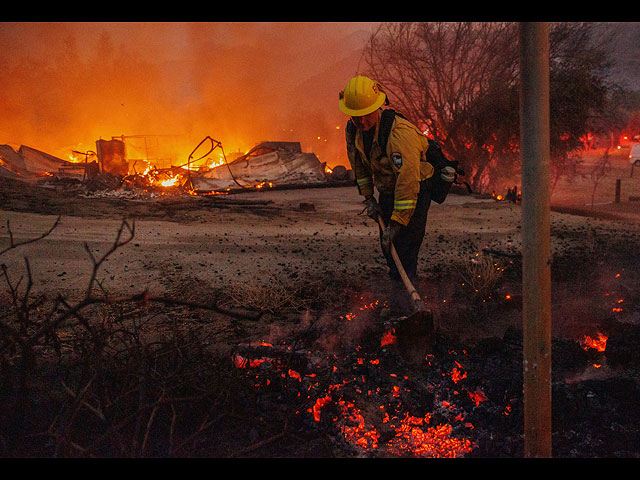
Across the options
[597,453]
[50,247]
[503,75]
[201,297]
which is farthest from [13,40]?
[597,453]

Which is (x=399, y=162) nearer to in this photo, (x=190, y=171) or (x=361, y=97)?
(x=361, y=97)

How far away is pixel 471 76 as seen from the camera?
693 inches

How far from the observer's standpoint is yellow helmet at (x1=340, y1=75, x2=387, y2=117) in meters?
3.91

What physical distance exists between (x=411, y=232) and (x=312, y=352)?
1.73 m

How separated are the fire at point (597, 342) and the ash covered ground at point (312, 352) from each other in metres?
0.08

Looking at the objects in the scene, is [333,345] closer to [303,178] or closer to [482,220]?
[482,220]

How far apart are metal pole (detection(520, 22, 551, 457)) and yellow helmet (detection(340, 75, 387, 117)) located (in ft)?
7.45

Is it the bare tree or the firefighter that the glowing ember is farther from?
the bare tree

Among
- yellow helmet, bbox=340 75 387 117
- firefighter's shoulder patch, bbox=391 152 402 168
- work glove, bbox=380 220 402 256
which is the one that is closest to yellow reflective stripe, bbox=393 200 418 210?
work glove, bbox=380 220 402 256

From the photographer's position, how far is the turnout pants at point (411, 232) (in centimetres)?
455

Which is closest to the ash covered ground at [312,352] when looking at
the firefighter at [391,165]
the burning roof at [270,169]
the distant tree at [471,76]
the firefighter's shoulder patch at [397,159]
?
the firefighter at [391,165]

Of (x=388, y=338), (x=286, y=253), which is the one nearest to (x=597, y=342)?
(x=388, y=338)

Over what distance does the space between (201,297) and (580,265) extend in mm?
4505
